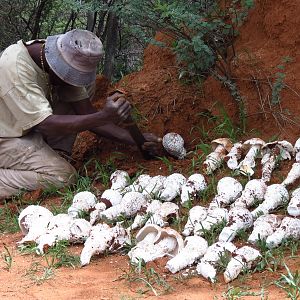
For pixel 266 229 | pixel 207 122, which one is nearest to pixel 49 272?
pixel 266 229

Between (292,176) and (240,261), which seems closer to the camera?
(240,261)

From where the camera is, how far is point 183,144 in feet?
18.4

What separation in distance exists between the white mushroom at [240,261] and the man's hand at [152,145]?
206 centimetres

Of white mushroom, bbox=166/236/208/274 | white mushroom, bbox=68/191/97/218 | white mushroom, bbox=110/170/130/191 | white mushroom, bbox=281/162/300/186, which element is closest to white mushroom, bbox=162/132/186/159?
white mushroom, bbox=110/170/130/191

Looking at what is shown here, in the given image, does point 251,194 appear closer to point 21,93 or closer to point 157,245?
point 157,245

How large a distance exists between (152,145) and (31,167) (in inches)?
40.7

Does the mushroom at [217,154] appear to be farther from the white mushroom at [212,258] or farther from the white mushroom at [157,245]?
the white mushroom at [212,258]

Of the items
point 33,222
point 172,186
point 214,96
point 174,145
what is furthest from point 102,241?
point 214,96

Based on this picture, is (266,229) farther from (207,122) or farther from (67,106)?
(67,106)

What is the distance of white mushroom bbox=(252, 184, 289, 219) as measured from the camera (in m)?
4.25

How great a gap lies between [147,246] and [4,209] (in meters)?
1.75

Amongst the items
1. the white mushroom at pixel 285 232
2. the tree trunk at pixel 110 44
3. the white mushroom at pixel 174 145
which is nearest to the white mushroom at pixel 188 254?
the white mushroom at pixel 285 232

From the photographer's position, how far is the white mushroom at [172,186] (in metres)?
4.76

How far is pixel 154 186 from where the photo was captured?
4914 mm
